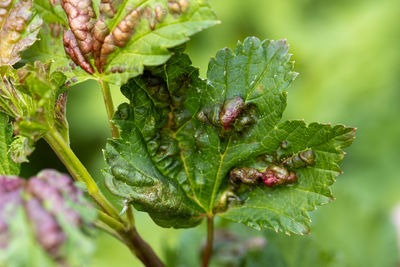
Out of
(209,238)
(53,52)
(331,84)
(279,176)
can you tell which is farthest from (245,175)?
(331,84)

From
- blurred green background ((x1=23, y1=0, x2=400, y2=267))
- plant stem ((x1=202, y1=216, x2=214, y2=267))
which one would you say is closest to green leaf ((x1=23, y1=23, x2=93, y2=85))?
Answer: plant stem ((x1=202, y1=216, x2=214, y2=267))

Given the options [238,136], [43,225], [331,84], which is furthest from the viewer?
[331,84]

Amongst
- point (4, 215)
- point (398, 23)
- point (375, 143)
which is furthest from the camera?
point (398, 23)

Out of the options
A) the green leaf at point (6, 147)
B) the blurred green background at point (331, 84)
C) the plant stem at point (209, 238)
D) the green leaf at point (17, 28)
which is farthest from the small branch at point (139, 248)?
the blurred green background at point (331, 84)

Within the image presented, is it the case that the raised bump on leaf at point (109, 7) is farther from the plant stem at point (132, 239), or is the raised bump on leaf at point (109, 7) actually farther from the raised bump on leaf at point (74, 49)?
the plant stem at point (132, 239)

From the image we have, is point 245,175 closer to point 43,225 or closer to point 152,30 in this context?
point 152,30

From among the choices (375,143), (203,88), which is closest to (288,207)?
(203,88)

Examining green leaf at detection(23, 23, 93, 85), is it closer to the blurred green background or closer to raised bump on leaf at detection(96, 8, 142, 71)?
raised bump on leaf at detection(96, 8, 142, 71)

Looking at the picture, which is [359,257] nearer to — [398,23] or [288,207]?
[288,207]
